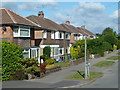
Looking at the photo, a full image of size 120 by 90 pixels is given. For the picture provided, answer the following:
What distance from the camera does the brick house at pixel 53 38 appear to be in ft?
100

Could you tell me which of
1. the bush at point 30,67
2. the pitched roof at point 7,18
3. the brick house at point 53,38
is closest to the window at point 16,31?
the pitched roof at point 7,18

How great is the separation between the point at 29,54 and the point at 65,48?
48.8ft

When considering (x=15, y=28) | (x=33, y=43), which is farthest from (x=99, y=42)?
(x=15, y=28)

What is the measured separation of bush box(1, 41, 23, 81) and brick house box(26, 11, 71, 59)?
1256 centimetres

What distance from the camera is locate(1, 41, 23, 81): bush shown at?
1588 centimetres

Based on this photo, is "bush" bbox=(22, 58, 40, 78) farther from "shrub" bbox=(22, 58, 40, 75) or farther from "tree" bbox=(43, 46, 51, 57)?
"tree" bbox=(43, 46, 51, 57)

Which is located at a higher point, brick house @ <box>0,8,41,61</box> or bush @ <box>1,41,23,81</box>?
brick house @ <box>0,8,41,61</box>

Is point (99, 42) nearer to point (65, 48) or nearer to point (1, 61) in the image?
point (65, 48)

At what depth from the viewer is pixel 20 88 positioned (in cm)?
1322

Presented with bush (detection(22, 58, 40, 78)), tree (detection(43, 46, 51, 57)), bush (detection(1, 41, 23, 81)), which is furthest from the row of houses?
bush (detection(1, 41, 23, 81))

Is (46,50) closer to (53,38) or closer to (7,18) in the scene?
(53,38)

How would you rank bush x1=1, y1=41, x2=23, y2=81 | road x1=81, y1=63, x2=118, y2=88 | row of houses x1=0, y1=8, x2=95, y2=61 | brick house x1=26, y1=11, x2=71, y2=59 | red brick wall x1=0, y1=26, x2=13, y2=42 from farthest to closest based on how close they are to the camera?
1. brick house x1=26, y1=11, x2=71, y2=59
2. row of houses x1=0, y1=8, x2=95, y2=61
3. red brick wall x1=0, y1=26, x2=13, y2=42
4. bush x1=1, y1=41, x2=23, y2=81
5. road x1=81, y1=63, x2=118, y2=88

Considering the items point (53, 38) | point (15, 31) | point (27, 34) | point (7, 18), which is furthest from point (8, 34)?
point (53, 38)

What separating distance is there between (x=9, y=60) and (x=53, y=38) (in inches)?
693
